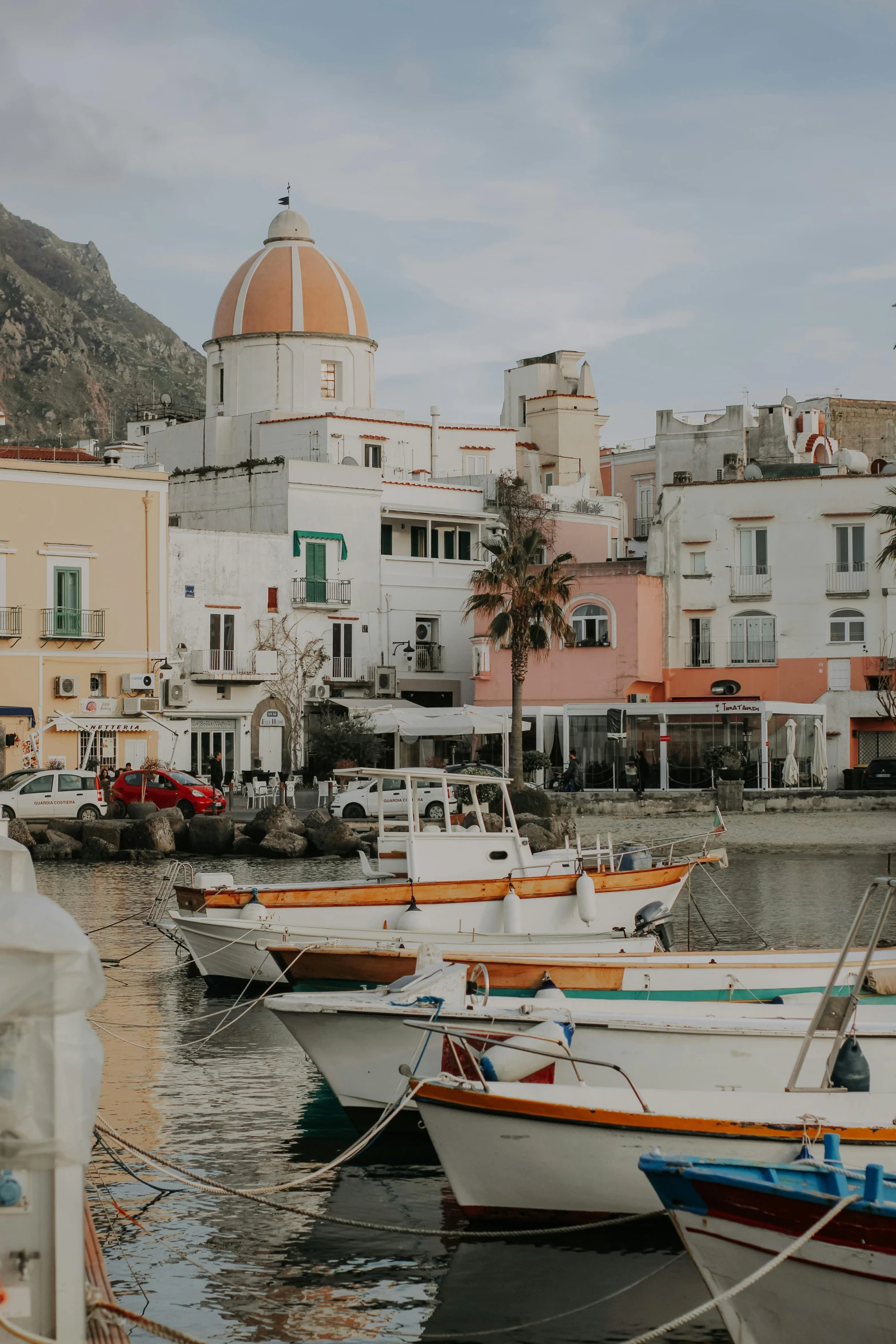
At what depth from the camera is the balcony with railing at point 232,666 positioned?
170 feet

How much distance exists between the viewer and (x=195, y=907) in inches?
799

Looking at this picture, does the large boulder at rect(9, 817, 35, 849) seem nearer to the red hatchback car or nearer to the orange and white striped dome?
the red hatchback car

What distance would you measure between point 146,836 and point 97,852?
1.24 m

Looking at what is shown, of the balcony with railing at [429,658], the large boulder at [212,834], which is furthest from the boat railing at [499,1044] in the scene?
the balcony with railing at [429,658]

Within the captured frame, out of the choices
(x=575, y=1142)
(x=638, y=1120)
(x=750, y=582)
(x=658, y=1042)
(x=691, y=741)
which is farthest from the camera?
(x=750, y=582)

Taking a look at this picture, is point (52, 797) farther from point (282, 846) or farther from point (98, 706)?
point (98, 706)

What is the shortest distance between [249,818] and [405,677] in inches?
600

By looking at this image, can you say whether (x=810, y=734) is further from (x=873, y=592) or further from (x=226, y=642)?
(x=226, y=642)

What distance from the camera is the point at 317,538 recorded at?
56812 millimetres

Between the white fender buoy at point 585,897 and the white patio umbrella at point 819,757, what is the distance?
31.5m

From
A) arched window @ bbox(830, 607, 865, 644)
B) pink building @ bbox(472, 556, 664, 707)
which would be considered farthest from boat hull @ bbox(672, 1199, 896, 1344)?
arched window @ bbox(830, 607, 865, 644)

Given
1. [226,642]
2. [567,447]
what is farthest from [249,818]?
[567,447]

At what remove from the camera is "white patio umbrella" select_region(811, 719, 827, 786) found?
49938 mm

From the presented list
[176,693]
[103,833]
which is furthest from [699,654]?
[103,833]
